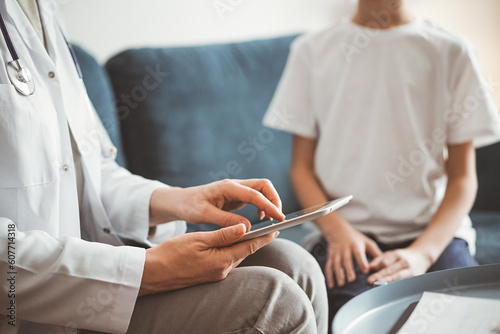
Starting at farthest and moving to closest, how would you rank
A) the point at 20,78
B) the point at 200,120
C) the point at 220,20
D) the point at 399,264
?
the point at 220,20 < the point at 200,120 < the point at 399,264 < the point at 20,78

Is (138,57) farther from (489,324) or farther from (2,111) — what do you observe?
(489,324)

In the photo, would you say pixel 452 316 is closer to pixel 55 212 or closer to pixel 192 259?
pixel 192 259

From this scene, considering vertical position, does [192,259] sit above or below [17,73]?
below

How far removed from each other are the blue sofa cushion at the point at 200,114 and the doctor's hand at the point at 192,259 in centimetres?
73

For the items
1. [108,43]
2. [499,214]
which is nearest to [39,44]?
[108,43]

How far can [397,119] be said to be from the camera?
126 centimetres

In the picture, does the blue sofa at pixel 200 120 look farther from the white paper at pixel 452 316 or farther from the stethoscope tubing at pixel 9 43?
the white paper at pixel 452 316

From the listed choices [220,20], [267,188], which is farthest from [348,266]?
[220,20]

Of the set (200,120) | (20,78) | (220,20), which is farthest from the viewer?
(220,20)

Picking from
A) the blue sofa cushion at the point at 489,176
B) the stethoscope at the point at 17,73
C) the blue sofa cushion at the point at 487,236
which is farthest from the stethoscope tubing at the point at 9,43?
the blue sofa cushion at the point at 489,176

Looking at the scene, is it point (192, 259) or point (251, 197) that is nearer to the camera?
point (192, 259)

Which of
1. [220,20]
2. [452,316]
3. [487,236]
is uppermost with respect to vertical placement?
[220,20]

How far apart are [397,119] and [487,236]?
1.56 ft

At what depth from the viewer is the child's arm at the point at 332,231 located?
1133 millimetres
